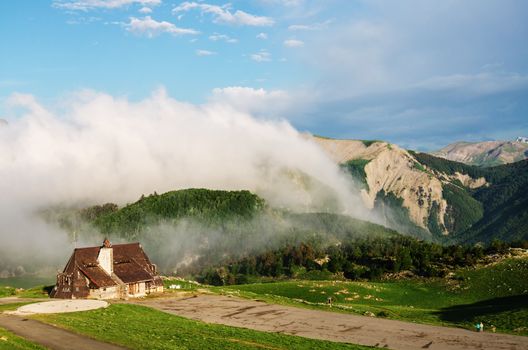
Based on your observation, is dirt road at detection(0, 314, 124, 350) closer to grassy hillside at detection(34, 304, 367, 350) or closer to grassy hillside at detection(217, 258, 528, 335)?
grassy hillside at detection(34, 304, 367, 350)

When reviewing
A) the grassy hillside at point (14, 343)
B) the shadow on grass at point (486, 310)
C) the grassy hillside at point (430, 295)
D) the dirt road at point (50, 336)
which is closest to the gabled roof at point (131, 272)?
the grassy hillside at point (430, 295)

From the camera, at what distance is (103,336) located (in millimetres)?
47750

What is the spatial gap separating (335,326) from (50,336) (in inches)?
1428

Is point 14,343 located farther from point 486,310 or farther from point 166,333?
point 486,310

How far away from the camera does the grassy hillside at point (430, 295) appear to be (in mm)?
85250

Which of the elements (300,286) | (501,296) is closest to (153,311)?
(300,286)

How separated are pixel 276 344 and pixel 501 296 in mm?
77734

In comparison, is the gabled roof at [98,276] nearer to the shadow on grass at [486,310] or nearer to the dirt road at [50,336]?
the dirt road at [50,336]

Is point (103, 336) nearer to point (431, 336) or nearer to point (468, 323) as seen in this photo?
point (431, 336)

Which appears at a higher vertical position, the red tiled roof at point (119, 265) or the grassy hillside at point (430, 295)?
the red tiled roof at point (119, 265)

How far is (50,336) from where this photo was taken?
48000mm

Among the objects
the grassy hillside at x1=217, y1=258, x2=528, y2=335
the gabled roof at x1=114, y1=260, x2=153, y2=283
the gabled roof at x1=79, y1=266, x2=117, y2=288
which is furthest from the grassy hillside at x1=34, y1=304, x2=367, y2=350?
the grassy hillside at x1=217, y1=258, x2=528, y2=335

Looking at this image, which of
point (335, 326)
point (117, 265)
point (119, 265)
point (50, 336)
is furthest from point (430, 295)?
point (50, 336)

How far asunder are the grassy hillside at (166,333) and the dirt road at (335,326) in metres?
7.14
